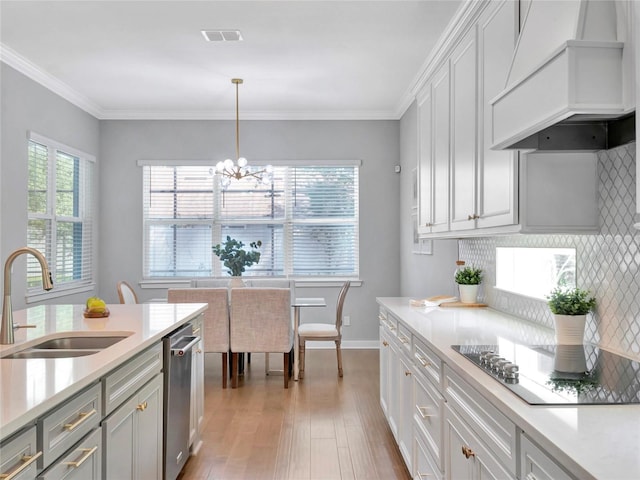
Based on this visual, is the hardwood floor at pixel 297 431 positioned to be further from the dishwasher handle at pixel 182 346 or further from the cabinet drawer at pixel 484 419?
the cabinet drawer at pixel 484 419

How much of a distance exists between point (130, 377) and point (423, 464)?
1.37m

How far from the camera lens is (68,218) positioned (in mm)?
5473

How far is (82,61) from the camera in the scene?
452cm

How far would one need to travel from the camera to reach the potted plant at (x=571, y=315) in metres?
2.04

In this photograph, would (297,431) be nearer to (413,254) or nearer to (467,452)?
(467,452)

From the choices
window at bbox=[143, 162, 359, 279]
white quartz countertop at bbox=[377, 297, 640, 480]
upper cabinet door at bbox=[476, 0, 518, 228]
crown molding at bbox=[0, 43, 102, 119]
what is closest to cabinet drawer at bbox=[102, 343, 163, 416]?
white quartz countertop at bbox=[377, 297, 640, 480]

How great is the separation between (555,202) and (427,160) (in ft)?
5.16

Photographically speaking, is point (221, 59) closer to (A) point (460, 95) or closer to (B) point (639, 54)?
(A) point (460, 95)

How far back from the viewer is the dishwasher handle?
2521mm

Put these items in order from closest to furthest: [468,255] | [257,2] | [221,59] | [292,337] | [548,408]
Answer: [548,408] → [257,2] → [468,255] → [221,59] → [292,337]

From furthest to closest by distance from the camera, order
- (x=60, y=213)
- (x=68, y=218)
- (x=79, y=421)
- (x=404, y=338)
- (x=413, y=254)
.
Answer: (x=413, y=254) < (x=68, y=218) < (x=60, y=213) < (x=404, y=338) < (x=79, y=421)

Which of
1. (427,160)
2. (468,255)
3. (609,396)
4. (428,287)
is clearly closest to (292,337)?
(428,287)

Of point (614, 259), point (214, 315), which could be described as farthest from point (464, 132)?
point (214, 315)

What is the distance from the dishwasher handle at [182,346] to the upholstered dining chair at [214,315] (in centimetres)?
188
